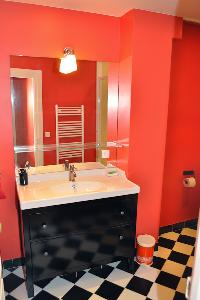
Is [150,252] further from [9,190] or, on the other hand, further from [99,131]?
[9,190]

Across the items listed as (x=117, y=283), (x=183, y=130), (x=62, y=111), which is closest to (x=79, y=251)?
(x=117, y=283)

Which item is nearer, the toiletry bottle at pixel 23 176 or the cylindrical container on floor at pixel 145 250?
the toiletry bottle at pixel 23 176

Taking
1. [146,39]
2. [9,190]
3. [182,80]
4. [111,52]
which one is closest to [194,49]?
[182,80]

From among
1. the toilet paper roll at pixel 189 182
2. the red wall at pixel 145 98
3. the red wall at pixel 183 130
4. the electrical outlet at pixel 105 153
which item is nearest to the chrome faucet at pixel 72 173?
the electrical outlet at pixel 105 153

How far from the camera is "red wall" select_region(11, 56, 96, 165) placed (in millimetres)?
2234

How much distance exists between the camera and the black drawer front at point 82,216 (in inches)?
75.7

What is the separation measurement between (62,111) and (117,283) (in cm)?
158

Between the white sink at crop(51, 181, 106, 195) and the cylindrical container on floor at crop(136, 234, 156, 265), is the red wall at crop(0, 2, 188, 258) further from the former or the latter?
the white sink at crop(51, 181, 106, 195)

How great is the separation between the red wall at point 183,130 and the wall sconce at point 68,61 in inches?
41.9

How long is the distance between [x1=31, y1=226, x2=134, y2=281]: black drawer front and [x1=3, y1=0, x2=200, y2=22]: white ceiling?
184 cm

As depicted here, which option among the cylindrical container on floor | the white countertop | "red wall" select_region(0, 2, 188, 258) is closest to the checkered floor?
the cylindrical container on floor

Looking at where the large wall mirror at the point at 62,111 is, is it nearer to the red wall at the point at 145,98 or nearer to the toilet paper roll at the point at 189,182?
the red wall at the point at 145,98

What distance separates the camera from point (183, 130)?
283cm

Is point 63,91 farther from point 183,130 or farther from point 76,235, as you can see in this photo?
Result: point 183,130
